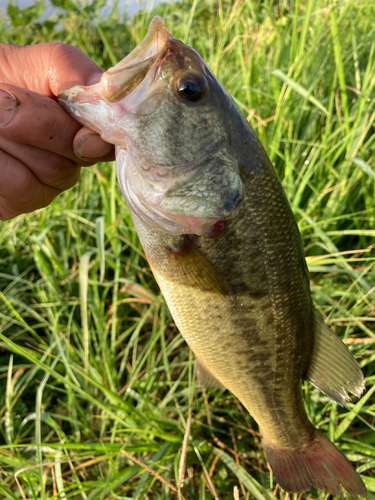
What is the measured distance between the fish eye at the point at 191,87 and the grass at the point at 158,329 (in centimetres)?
91

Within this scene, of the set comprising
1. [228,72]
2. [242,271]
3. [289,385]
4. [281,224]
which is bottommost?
[289,385]

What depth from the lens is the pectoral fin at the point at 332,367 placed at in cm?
138

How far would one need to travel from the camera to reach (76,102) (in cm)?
112

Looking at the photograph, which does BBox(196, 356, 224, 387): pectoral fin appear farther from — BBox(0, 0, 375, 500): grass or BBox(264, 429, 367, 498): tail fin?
BBox(264, 429, 367, 498): tail fin

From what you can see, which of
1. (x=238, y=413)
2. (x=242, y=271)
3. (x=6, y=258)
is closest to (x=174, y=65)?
(x=242, y=271)

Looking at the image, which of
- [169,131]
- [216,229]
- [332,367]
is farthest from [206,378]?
[169,131]

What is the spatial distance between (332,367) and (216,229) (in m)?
0.71

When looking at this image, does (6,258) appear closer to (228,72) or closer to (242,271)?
(242,271)

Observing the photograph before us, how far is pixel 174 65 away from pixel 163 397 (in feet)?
5.34

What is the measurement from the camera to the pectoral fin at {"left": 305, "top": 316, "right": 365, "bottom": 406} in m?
1.38

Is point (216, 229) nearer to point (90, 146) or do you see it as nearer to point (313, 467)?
point (90, 146)

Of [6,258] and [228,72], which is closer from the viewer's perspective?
[6,258]

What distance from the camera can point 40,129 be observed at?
3.75 ft

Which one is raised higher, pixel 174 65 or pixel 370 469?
pixel 174 65
